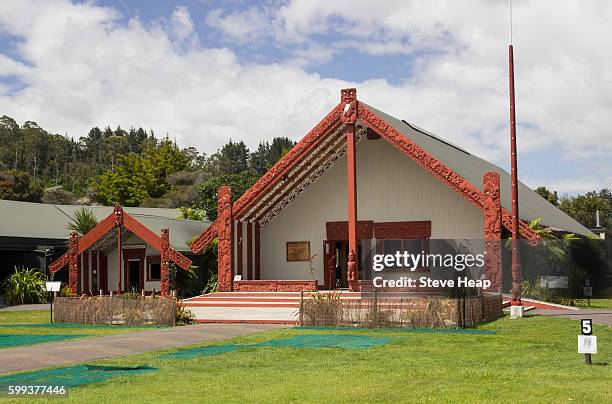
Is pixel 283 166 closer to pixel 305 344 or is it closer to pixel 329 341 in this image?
pixel 329 341

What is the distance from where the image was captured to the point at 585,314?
2292 centimetres

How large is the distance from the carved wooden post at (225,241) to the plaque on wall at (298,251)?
423cm

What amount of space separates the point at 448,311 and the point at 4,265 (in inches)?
1072

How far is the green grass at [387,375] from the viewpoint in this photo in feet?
31.4

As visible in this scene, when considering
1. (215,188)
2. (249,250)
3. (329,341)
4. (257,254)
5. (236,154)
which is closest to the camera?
(329,341)

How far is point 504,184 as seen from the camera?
40.0m

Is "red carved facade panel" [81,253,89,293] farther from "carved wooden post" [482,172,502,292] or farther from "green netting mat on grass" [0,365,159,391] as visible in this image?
"green netting mat on grass" [0,365,159,391]

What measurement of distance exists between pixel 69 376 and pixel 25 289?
82.2 feet

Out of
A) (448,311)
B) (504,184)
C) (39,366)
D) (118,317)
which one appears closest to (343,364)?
(39,366)

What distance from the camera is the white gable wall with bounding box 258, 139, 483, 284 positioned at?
31.6m

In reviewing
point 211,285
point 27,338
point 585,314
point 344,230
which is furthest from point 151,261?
point 585,314

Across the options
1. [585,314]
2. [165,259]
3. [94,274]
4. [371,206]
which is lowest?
[585,314]

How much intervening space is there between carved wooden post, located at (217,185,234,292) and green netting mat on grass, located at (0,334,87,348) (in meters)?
12.1

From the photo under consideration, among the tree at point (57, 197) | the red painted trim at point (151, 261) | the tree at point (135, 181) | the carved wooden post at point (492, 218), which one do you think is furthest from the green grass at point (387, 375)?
the tree at point (57, 197)
